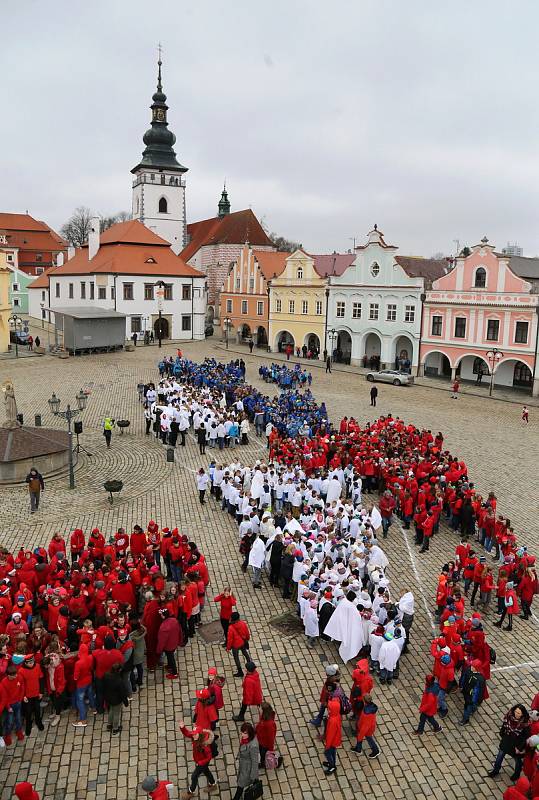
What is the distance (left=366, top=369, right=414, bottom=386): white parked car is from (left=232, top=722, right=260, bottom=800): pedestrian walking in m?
32.8

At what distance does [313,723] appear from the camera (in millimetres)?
9031

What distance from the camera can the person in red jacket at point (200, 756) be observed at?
24.4 ft

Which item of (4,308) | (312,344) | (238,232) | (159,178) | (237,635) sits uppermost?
(159,178)

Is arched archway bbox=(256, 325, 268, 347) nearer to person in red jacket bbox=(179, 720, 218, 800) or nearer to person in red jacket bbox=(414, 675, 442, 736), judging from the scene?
person in red jacket bbox=(414, 675, 442, 736)

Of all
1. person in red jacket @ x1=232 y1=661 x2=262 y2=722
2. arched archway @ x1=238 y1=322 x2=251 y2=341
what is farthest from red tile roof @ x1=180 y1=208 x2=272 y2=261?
person in red jacket @ x1=232 y1=661 x2=262 y2=722

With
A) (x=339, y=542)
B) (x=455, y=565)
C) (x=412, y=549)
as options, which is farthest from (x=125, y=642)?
(x=412, y=549)

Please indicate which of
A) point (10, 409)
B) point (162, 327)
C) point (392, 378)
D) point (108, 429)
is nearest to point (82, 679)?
point (10, 409)

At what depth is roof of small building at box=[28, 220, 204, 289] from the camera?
52.5 m

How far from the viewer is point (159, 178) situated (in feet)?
220

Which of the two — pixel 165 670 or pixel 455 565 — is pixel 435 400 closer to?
pixel 455 565

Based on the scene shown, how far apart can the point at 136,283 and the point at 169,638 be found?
45.6 m

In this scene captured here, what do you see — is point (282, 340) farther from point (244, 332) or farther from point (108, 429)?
point (108, 429)

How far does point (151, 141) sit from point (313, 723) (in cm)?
6842

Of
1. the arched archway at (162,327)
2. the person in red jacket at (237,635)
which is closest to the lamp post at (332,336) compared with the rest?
the arched archway at (162,327)
